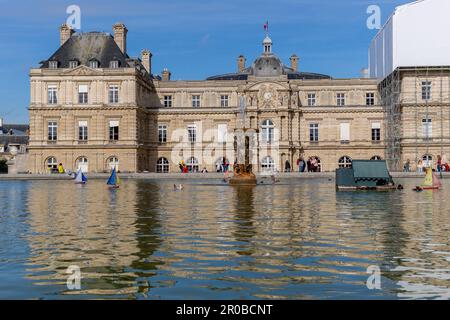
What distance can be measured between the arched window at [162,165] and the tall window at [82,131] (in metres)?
8.89

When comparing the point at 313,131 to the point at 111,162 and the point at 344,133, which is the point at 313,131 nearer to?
the point at 344,133

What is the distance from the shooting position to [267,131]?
236 ft

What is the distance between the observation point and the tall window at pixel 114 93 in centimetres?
6950

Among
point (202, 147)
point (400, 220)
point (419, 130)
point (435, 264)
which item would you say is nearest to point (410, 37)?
point (419, 130)

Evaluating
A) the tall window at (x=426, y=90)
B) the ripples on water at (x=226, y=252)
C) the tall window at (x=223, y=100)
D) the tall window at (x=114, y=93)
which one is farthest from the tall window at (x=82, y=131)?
the ripples on water at (x=226, y=252)

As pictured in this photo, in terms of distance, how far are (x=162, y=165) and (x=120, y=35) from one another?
48.3 ft

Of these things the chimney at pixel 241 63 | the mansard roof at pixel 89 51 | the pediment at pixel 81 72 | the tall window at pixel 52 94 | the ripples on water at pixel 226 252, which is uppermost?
the chimney at pixel 241 63

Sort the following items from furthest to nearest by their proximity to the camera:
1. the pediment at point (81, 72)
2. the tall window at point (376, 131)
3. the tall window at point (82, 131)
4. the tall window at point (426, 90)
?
the tall window at point (376, 131), the tall window at point (82, 131), the pediment at point (81, 72), the tall window at point (426, 90)

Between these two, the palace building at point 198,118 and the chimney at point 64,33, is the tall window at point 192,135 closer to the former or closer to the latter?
the palace building at point 198,118

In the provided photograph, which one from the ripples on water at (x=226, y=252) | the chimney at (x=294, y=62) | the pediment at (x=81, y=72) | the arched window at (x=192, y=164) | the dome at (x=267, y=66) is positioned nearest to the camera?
the ripples on water at (x=226, y=252)

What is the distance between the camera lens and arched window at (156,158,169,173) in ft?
247

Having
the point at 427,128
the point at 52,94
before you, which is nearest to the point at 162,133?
the point at 52,94

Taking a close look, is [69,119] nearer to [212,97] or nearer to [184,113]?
[184,113]
